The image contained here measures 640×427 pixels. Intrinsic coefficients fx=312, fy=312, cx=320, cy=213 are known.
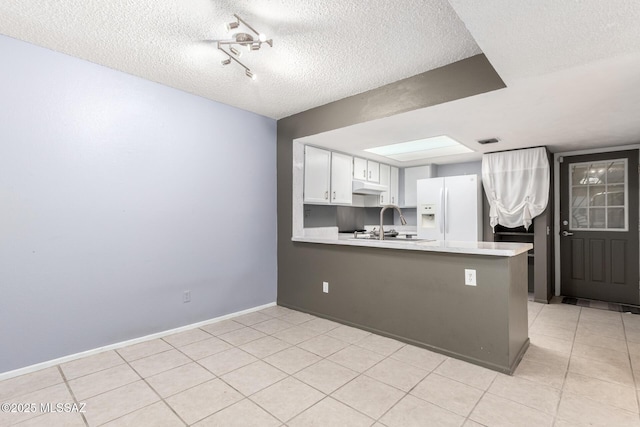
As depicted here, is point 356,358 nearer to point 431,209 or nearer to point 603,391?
point 603,391

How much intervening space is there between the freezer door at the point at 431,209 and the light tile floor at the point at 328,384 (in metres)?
1.99

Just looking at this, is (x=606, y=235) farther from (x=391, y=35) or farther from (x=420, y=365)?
(x=391, y=35)

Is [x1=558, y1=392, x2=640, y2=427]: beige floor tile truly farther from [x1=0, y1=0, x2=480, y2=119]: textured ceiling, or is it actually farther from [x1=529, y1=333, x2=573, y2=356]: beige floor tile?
[x1=0, y1=0, x2=480, y2=119]: textured ceiling

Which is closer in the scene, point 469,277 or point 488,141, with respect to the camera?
point 469,277

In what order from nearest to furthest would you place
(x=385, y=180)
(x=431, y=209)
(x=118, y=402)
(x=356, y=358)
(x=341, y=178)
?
(x=118, y=402) < (x=356, y=358) < (x=341, y=178) < (x=431, y=209) < (x=385, y=180)

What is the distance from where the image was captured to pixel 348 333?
3.03 metres

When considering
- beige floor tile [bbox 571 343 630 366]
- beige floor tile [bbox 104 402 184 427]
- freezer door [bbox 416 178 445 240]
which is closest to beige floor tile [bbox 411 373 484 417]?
beige floor tile [bbox 571 343 630 366]

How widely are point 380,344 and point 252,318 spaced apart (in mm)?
1471

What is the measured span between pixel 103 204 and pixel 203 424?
6.30 feet

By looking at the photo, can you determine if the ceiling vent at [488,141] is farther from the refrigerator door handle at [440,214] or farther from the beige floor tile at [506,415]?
the beige floor tile at [506,415]

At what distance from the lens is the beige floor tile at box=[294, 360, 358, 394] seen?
2080 mm

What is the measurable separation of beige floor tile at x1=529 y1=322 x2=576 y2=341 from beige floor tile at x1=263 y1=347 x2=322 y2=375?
7.31 ft

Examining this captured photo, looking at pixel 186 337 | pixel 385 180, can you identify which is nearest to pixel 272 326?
pixel 186 337

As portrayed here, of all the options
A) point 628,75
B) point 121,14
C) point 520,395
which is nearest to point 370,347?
point 520,395
